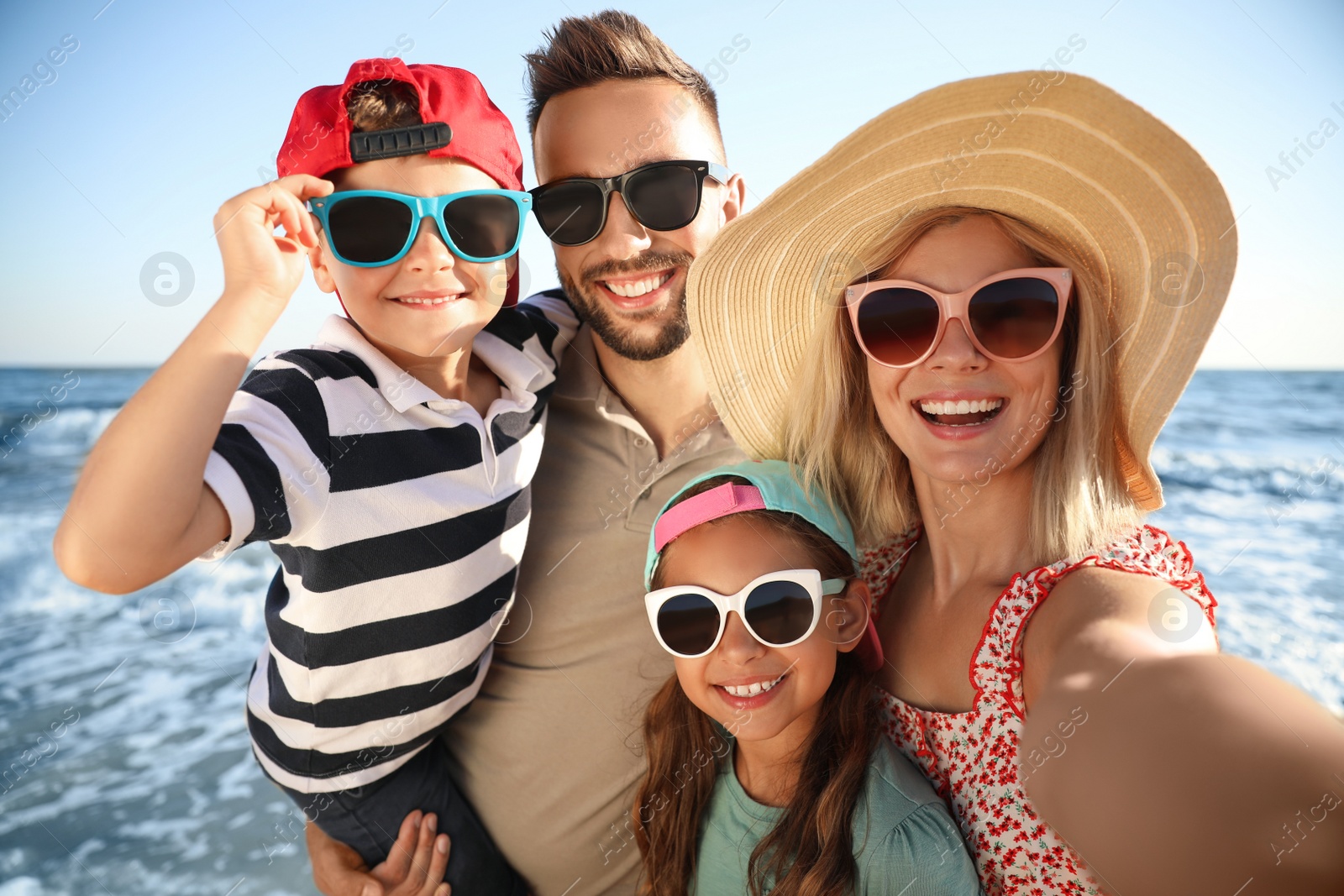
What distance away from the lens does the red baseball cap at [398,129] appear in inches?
88.3

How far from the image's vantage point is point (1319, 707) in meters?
1.09

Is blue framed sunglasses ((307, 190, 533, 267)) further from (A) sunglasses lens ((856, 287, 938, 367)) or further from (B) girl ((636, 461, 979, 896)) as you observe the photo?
(A) sunglasses lens ((856, 287, 938, 367))

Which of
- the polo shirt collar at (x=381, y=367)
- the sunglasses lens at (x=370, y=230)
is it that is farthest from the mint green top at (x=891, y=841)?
the sunglasses lens at (x=370, y=230)

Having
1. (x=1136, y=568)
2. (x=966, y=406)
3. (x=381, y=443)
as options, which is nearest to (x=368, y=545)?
(x=381, y=443)

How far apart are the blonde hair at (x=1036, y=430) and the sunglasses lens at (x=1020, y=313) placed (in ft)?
0.49

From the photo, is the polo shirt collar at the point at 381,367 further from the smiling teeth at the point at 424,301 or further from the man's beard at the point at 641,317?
the man's beard at the point at 641,317

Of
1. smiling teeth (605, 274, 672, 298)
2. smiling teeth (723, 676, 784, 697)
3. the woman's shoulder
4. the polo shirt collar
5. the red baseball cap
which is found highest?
the red baseball cap

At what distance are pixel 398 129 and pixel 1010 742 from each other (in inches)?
84.3

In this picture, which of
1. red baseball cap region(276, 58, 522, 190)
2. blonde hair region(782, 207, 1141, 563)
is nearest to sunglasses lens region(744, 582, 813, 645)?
blonde hair region(782, 207, 1141, 563)

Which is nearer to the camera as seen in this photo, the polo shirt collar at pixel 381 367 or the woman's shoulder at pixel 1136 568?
the woman's shoulder at pixel 1136 568

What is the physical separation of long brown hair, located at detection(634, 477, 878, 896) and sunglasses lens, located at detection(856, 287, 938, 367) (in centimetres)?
51

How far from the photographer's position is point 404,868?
2568mm

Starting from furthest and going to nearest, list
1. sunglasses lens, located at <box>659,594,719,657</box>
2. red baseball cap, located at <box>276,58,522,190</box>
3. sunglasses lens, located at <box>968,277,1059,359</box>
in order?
1. red baseball cap, located at <box>276,58,522,190</box>
2. sunglasses lens, located at <box>659,594,719,657</box>
3. sunglasses lens, located at <box>968,277,1059,359</box>

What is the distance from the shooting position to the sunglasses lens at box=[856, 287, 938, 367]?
6.48ft
